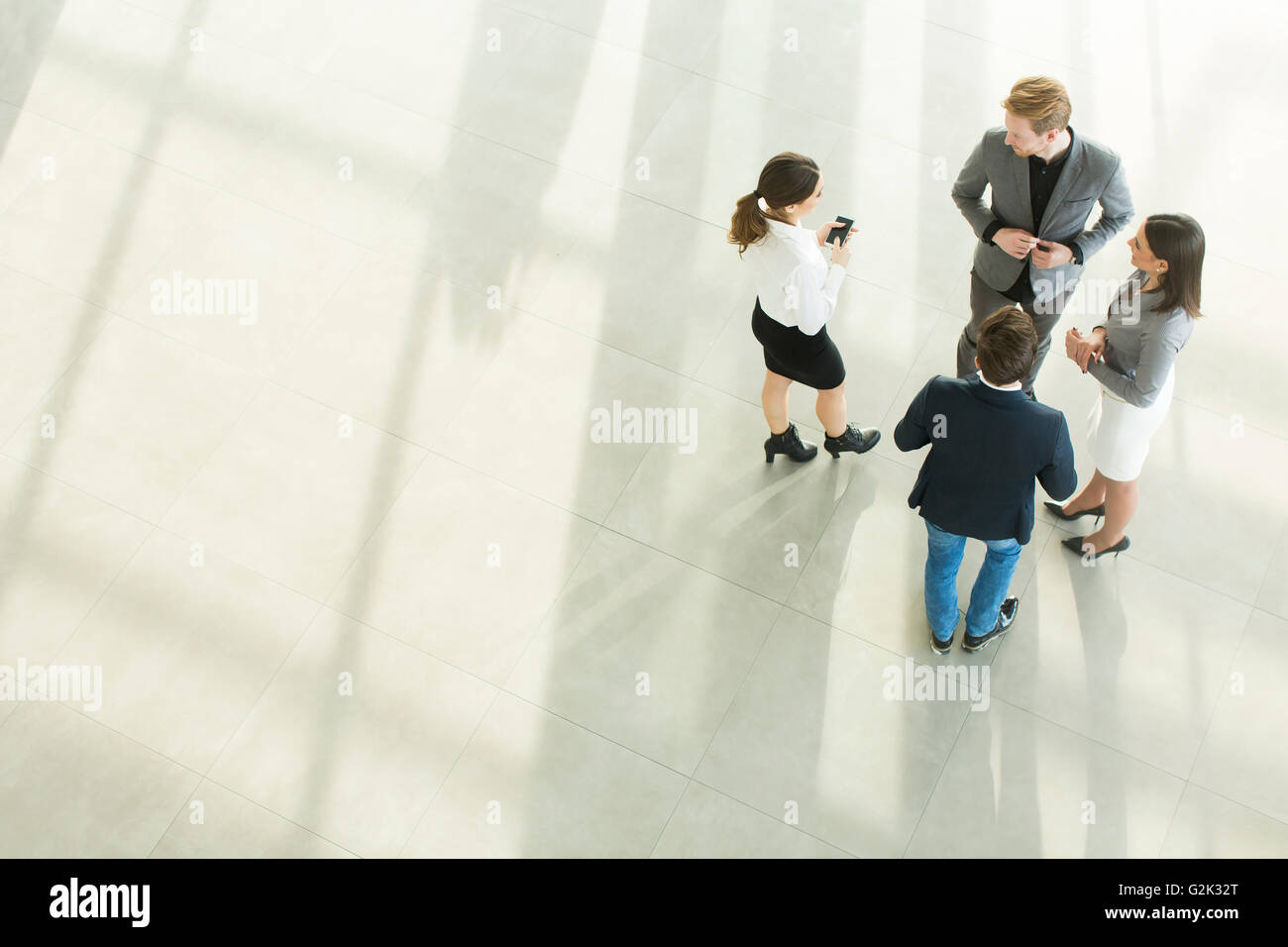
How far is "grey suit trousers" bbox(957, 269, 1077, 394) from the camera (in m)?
4.44

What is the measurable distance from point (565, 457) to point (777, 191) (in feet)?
5.75

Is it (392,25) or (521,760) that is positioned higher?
(392,25)

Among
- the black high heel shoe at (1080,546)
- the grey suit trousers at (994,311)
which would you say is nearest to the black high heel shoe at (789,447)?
the grey suit trousers at (994,311)

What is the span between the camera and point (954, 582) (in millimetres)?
4324

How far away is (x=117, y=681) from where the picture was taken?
4.71 metres

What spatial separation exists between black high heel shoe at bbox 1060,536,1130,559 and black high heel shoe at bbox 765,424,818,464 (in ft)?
3.78

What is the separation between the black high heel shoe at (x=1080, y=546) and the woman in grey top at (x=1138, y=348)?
0.37 feet

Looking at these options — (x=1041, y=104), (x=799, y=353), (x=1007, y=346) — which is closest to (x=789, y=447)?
(x=799, y=353)

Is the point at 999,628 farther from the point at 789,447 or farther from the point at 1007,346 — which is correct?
the point at 1007,346

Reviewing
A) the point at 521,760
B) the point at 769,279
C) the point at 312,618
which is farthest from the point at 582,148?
the point at 521,760

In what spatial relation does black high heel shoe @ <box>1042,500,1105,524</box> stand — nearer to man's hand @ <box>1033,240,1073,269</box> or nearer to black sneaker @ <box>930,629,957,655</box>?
black sneaker @ <box>930,629,957,655</box>

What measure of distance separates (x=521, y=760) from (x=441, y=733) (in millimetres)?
348
